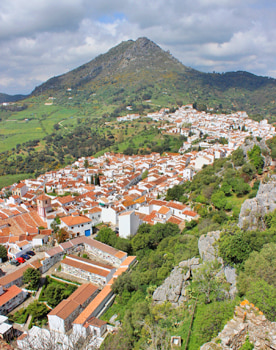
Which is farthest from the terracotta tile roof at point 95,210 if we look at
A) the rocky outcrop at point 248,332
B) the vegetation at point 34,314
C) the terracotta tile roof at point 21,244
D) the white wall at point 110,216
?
the rocky outcrop at point 248,332

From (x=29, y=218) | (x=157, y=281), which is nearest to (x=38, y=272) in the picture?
(x=157, y=281)

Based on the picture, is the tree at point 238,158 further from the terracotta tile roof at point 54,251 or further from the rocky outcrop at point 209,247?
the terracotta tile roof at point 54,251

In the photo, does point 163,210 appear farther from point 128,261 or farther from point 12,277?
point 12,277

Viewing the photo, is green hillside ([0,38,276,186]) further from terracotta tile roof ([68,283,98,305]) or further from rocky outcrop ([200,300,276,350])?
rocky outcrop ([200,300,276,350])

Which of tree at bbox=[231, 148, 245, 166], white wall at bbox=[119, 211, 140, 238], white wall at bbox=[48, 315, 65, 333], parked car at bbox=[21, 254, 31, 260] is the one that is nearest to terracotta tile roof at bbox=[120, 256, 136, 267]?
white wall at bbox=[119, 211, 140, 238]

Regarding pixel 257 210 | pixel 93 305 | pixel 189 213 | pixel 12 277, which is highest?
pixel 257 210

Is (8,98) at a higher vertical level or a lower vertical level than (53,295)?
higher

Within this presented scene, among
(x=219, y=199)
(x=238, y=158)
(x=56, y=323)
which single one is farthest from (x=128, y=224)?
(x=238, y=158)
